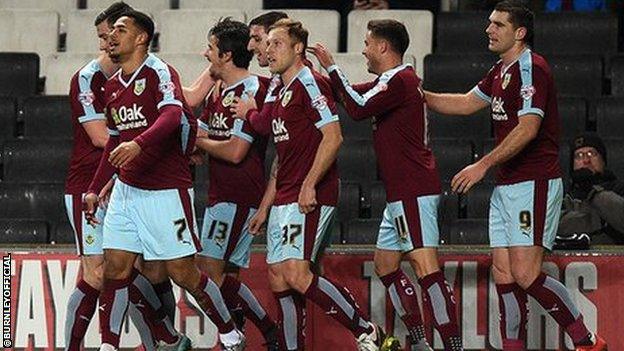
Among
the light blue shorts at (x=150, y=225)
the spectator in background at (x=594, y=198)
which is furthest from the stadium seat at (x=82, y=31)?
the spectator in background at (x=594, y=198)

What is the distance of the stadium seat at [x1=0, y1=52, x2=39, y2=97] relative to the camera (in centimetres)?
1220

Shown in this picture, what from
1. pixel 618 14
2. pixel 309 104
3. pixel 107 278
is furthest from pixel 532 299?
pixel 618 14

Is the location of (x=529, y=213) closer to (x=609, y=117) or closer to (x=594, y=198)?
(x=594, y=198)

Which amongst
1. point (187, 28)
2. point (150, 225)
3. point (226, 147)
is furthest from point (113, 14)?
point (187, 28)

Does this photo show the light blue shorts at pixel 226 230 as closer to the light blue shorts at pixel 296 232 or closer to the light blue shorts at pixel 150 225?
the light blue shorts at pixel 296 232

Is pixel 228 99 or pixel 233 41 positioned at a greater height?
pixel 233 41

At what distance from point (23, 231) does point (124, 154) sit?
2.69m

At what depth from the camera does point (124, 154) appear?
8.48 meters

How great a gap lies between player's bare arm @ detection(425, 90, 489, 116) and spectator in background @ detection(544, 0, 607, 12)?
339cm

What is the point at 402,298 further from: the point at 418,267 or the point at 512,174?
the point at 512,174

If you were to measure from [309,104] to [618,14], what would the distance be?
4.34 meters

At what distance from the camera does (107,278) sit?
352 inches

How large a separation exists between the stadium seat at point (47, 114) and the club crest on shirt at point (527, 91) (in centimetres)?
396

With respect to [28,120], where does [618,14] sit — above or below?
above
